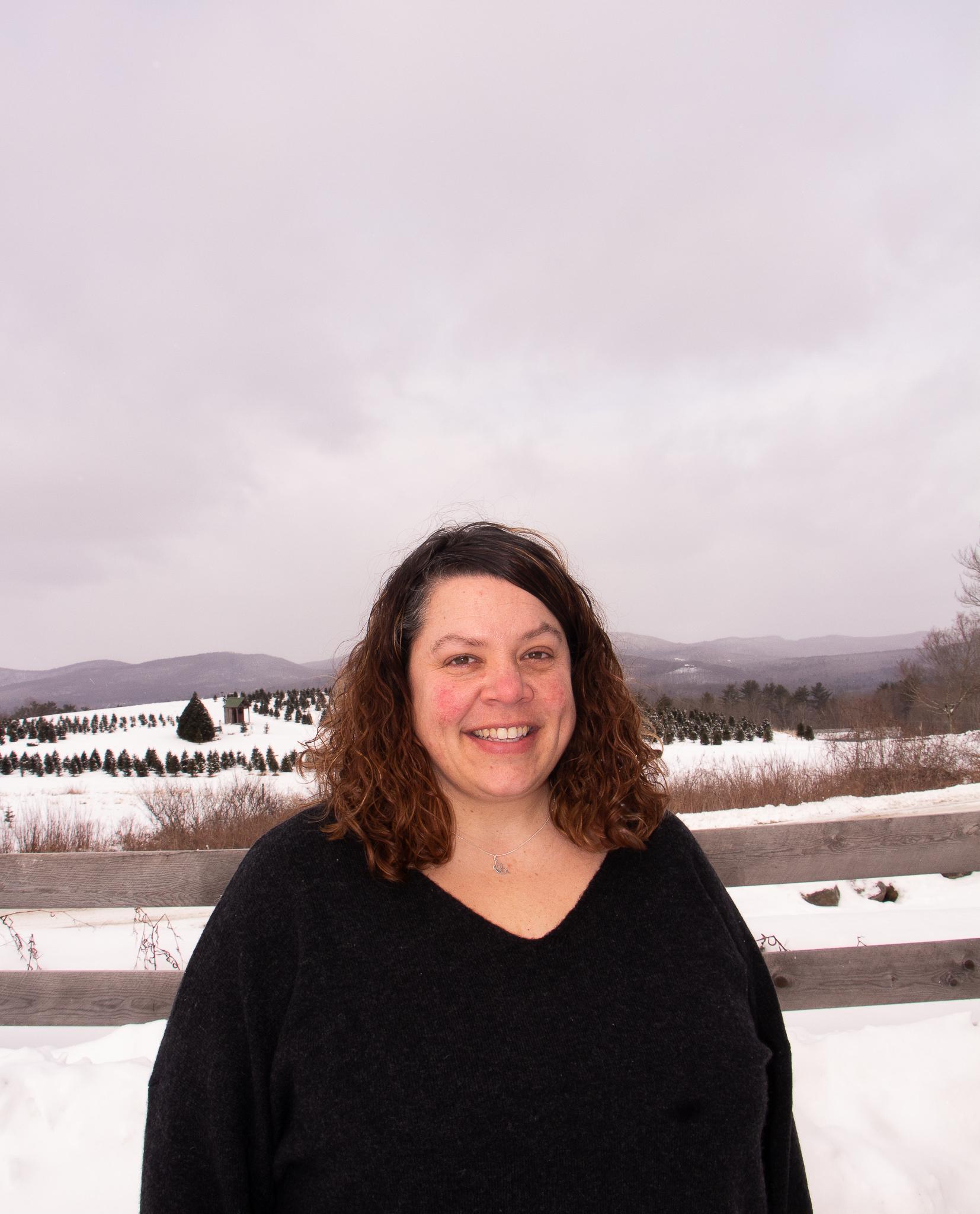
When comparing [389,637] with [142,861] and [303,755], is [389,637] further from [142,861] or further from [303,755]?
[142,861]

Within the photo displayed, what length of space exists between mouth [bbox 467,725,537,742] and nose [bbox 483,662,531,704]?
59mm

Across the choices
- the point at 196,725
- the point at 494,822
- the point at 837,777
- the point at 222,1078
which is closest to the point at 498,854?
the point at 494,822

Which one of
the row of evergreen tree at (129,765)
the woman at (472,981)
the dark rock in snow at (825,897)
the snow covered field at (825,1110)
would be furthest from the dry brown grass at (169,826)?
the woman at (472,981)

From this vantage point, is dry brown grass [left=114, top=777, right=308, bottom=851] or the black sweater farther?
dry brown grass [left=114, top=777, right=308, bottom=851]

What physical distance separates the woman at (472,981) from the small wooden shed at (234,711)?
3132 centimetres

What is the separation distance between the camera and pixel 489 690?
1.48 m

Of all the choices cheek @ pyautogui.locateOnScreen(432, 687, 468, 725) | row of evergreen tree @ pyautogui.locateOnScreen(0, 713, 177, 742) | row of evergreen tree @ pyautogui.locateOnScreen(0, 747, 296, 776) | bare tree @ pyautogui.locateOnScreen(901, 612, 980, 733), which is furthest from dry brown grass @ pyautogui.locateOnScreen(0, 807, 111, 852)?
bare tree @ pyautogui.locateOnScreen(901, 612, 980, 733)

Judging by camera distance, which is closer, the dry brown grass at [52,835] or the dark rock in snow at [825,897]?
the dark rock in snow at [825,897]

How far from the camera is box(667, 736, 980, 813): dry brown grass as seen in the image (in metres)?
15.1

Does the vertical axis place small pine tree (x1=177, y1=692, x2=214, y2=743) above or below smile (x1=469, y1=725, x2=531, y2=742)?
below

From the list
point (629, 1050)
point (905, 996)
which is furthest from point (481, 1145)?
point (905, 996)

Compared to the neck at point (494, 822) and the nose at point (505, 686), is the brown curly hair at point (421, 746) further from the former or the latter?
the nose at point (505, 686)

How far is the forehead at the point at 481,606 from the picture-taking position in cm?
153

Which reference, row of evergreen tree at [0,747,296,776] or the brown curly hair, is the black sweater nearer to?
the brown curly hair
